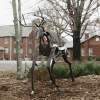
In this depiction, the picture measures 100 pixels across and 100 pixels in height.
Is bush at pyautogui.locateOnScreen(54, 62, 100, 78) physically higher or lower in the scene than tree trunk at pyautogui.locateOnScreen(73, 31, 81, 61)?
lower

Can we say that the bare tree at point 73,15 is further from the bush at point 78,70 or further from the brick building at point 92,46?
the brick building at point 92,46

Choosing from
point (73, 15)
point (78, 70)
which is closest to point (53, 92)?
point (78, 70)

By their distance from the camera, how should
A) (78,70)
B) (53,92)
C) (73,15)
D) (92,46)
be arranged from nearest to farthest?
1. (53,92)
2. (78,70)
3. (73,15)
4. (92,46)

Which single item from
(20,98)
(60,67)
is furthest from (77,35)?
(20,98)

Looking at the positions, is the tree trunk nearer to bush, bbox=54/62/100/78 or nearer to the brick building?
bush, bbox=54/62/100/78

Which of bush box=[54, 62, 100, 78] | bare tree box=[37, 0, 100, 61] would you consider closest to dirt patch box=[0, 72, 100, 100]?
bush box=[54, 62, 100, 78]

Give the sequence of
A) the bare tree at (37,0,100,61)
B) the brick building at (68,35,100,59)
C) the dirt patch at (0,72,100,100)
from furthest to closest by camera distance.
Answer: the brick building at (68,35,100,59)
the bare tree at (37,0,100,61)
the dirt patch at (0,72,100,100)

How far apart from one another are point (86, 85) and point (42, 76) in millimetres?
2647

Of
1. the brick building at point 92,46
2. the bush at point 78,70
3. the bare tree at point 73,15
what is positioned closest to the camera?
the bush at point 78,70

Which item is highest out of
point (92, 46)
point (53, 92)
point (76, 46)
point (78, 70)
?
point (92, 46)

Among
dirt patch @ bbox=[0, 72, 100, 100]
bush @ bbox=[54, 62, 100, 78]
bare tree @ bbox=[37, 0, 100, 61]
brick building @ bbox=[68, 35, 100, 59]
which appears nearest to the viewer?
dirt patch @ bbox=[0, 72, 100, 100]

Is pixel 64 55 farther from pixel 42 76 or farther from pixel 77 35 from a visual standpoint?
pixel 77 35

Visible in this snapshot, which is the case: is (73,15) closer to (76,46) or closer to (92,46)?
(76,46)

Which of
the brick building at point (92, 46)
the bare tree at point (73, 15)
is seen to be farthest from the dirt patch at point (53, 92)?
the brick building at point (92, 46)
